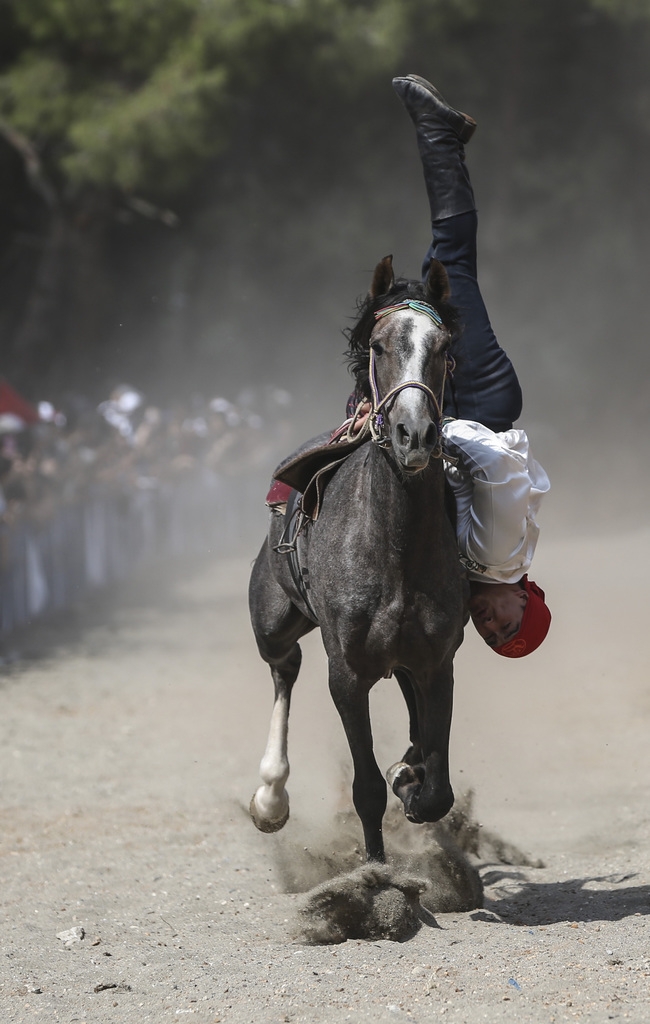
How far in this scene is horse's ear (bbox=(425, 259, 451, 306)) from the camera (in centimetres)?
390

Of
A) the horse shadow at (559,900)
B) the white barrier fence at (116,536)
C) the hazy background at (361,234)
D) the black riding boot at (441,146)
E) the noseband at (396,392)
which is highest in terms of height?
the hazy background at (361,234)

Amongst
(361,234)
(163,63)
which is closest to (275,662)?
(163,63)

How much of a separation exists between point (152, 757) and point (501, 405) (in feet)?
11.8

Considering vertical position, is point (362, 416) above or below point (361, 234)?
below

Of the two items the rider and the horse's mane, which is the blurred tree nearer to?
the rider

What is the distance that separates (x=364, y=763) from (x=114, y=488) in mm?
8722

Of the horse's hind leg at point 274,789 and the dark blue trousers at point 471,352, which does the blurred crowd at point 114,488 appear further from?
the dark blue trousers at point 471,352

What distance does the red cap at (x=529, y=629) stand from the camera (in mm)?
4422

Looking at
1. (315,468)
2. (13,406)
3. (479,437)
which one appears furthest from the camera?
(13,406)

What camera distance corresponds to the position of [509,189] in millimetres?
19938

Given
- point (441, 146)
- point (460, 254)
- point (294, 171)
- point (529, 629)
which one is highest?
point (294, 171)

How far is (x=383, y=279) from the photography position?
155 inches

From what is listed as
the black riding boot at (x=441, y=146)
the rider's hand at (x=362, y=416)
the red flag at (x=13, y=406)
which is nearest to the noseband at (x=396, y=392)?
the rider's hand at (x=362, y=416)

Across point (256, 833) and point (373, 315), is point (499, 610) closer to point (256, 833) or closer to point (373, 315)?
point (373, 315)
